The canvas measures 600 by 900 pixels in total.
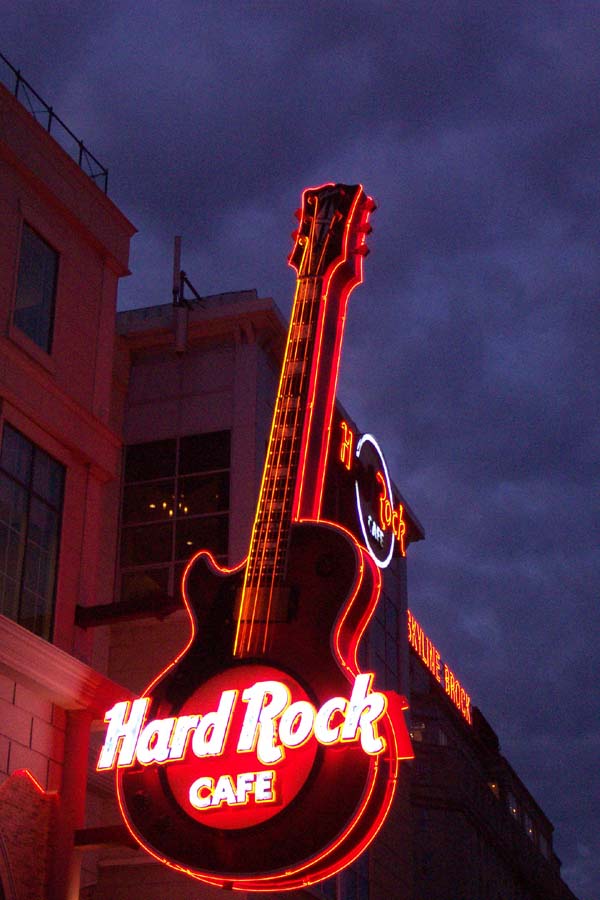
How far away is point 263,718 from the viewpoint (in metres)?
17.5

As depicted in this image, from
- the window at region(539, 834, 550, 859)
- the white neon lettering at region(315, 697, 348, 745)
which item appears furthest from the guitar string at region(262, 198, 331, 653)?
the window at region(539, 834, 550, 859)

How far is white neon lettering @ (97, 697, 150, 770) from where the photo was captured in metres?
18.1

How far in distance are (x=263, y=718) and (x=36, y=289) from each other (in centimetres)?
849

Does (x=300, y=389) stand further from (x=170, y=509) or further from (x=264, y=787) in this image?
(x=170, y=509)

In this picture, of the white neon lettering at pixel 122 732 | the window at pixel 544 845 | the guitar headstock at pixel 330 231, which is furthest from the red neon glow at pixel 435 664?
the white neon lettering at pixel 122 732

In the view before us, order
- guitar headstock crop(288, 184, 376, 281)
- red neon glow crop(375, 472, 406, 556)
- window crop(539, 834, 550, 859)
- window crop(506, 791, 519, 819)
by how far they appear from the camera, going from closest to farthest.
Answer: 1. guitar headstock crop(288, 184, 376, 281)
2. red neon glow crop(375, 472, 406, 556)
3. window crop(506, 791, 519, 819)
4. window crop(539, 834, 550, 859)

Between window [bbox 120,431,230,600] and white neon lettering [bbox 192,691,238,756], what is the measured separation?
1106cm

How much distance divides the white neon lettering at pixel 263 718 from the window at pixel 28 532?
3.96m

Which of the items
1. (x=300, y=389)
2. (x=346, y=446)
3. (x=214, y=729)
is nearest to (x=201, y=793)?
(x=214, y=729)

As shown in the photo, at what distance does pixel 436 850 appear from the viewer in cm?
5156

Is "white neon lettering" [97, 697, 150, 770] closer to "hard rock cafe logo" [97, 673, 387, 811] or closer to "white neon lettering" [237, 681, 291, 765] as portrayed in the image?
"hard rock cafe logo" [97, 673, 387, 811]

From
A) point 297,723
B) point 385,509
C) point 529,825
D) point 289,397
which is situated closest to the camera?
point 297,723

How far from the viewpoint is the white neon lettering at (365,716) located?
1680 centimetres

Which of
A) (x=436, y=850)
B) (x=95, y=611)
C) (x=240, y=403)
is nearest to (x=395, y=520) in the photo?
(x=240, y=403)
